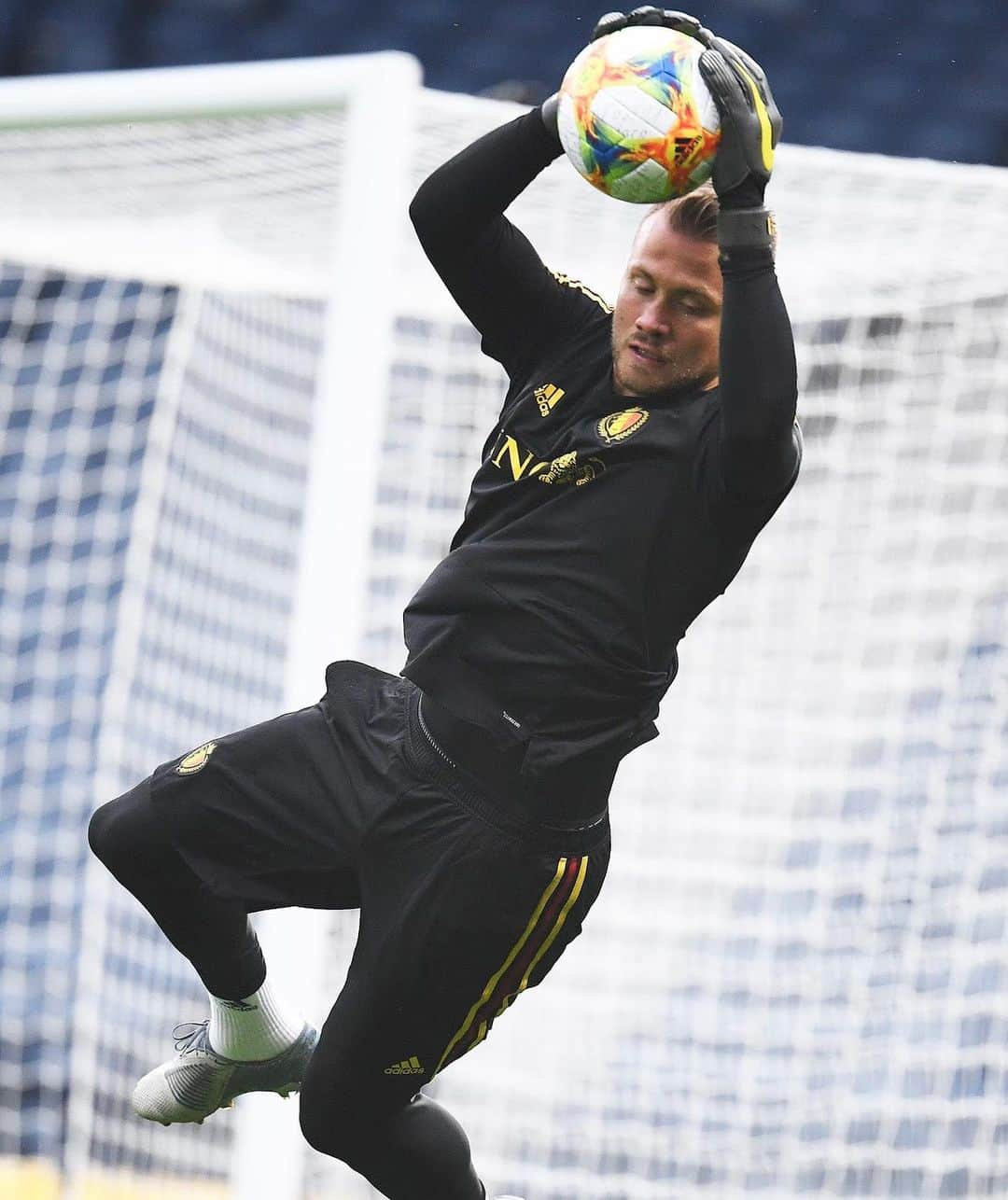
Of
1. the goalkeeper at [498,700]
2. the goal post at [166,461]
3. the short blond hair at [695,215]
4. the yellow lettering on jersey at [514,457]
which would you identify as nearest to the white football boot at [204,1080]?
the goalkeeper at [498,700]

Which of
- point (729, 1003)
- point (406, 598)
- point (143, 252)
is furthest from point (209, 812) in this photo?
point (143, 252)

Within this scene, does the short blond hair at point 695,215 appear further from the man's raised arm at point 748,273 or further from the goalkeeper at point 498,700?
the man's raised arm at point 748,273

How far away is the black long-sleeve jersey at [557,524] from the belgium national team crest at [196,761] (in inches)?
12.1

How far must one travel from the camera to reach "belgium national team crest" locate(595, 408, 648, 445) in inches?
88.4

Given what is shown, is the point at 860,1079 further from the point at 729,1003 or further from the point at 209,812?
the point at 209,812

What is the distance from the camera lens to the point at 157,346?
237 inches

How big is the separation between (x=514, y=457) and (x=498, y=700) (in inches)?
11.8

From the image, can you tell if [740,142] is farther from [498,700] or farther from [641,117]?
[498,700]

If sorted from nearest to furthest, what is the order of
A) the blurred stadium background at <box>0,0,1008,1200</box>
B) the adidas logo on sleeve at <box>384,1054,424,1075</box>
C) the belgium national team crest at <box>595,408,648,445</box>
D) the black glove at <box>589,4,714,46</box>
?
the black glove at <box>589,4,714,46</box>, the belgium national team crest at <box>595,408,648,445</box>, the adidas logo on sleeve at <box>384,1054,424,1075</box>, the blurred stadium background at <box>0,0,1008,1200</box>

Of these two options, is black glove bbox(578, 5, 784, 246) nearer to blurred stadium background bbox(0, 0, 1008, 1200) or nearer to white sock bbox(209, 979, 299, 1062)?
white sock bbox(209, 979, 299, 1062)

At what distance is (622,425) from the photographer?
7.39 ft

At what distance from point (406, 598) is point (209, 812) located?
6.28ft

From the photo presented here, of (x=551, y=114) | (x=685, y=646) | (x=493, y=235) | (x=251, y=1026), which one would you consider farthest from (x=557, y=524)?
(x=685, y=646)

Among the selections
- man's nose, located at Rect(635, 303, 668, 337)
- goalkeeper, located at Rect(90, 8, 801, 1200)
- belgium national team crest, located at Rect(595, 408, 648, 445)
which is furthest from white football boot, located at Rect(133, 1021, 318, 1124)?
man's nose, located at Rect(635, 303, 668, 337)
